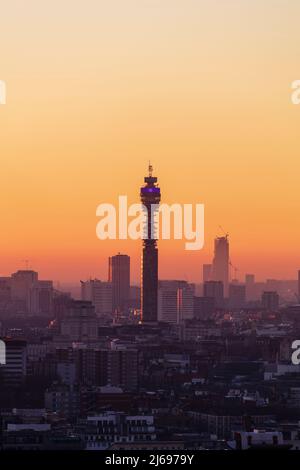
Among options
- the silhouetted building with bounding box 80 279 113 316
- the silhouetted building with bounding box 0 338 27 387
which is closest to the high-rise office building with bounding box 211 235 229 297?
the silhouetted building with bounding box 80 279 113 316

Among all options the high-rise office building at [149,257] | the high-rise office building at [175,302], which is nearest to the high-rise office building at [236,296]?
the high-rise office building at [175,302]

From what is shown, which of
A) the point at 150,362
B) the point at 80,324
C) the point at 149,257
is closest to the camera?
the point at 150,362

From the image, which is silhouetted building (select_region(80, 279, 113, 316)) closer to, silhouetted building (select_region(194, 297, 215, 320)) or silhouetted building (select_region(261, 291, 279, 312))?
silhouetted building (select_region(194, 297, 215, 320))

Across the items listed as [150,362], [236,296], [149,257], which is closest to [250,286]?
[236,296]

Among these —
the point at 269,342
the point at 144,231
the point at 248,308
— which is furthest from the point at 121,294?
the point at 269,342

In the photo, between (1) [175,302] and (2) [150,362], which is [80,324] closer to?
(2) [150,362]
